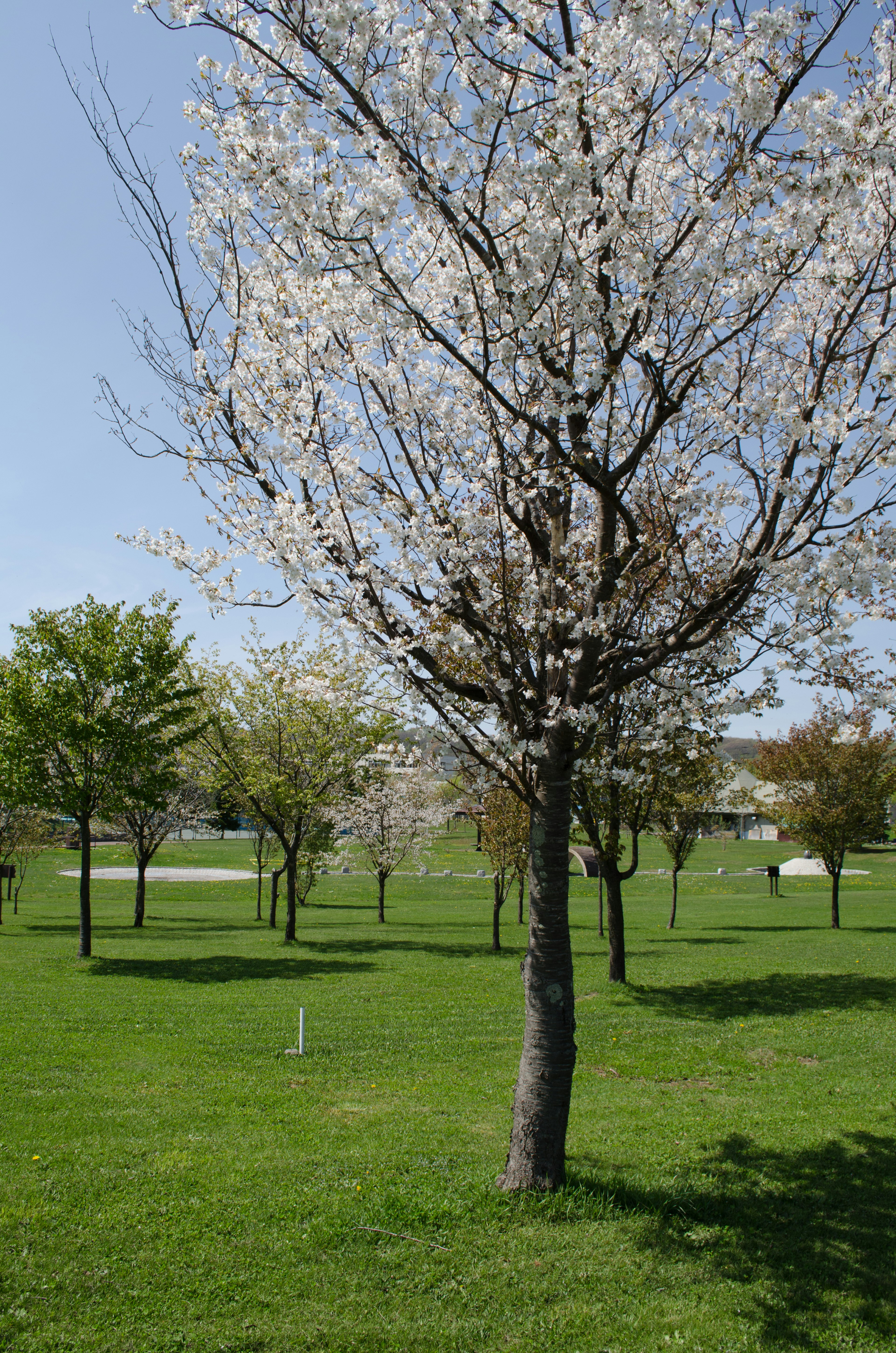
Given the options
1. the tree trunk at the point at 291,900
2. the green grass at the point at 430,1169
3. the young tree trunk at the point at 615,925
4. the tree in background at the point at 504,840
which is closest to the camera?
the green grass at the point at 430,1169

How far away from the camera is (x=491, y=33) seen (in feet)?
15.5

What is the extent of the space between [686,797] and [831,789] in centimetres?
686

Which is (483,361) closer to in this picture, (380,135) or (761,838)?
(380,135)

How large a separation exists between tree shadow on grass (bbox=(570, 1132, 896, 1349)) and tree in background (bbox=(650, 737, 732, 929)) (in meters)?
3.19

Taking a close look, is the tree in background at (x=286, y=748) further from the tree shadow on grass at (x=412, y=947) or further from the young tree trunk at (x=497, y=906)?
the young tree trunk at (x=497, y=906)

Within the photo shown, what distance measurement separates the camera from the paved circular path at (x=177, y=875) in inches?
1672

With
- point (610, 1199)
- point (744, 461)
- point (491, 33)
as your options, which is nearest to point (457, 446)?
point (744, 461)

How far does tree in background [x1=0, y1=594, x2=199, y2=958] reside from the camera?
16.5 meters

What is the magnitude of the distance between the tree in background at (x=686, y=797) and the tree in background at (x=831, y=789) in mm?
1970

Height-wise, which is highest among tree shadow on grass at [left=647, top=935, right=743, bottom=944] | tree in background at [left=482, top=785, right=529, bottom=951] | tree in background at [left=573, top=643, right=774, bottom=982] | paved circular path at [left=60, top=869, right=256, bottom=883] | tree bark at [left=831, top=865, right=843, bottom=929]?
tree in background at [left=573, top=643, right=774, bottom=982]

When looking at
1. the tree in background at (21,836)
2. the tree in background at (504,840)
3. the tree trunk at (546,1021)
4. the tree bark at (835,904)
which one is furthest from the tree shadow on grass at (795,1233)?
the tree in background at (21,836)

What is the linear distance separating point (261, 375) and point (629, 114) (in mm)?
2853

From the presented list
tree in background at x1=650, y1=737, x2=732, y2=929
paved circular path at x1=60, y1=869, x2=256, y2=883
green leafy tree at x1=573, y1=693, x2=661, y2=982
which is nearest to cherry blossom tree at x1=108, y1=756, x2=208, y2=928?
green leafy tree at x1=573, y1=693, x2=661, y2=982

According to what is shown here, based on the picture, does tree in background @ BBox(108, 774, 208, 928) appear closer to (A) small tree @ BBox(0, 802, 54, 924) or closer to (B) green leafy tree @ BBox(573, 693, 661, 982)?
(A) small tree @ BBox(0, 802, 54, 924)
